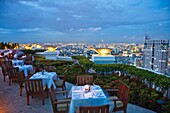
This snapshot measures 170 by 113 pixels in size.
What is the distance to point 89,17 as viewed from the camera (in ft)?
53.8

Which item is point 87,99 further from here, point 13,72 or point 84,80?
point 13,72

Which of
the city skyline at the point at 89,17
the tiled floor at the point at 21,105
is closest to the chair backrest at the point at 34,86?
the tiled floor at the point at 21,105

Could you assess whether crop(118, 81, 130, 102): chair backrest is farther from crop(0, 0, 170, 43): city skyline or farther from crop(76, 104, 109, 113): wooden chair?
crop(0, 0, 170, 43): city skyline

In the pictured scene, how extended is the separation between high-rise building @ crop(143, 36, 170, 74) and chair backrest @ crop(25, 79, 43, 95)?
182 inches

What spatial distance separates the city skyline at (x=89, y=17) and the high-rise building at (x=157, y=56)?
7.40 ft

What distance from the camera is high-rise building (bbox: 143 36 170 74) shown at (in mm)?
6350

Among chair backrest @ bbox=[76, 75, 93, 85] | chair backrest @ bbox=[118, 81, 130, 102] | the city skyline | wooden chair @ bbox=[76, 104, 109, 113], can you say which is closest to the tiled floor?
chair backrest @ bbox=[118, 81, 130, 102]

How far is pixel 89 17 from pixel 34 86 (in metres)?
13.2

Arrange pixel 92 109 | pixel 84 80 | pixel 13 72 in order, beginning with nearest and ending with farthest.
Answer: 1. pixel 92 109
2. pixel 84 80
3. pixel 13 72

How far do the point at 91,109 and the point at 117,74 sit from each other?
4483mm

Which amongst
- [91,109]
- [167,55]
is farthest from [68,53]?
[91,109]

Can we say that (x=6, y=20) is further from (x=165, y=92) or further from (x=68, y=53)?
(x=165, y=92)

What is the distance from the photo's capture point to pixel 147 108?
13.8 ft

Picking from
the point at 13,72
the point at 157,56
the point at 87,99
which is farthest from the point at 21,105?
the point at 157,56
